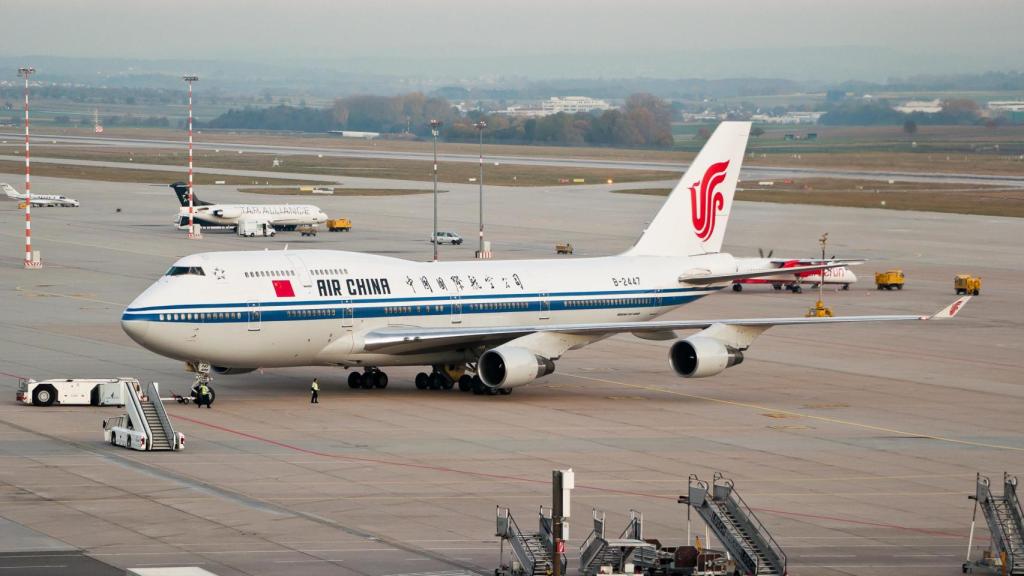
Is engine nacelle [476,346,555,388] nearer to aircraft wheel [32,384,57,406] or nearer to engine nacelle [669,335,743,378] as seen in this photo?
engine nacelle [669,335,743,378]

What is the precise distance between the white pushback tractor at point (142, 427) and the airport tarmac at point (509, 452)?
0.55 meters

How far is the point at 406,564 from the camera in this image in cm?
3169

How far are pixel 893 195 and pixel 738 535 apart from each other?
145m

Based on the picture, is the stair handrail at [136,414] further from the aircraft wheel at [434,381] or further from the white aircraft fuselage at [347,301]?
the aircraft wheel at [434,381]

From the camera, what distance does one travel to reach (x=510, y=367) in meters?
51.6

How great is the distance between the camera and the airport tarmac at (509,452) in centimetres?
3375

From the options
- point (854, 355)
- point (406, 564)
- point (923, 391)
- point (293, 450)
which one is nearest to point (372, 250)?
point (854, 355)

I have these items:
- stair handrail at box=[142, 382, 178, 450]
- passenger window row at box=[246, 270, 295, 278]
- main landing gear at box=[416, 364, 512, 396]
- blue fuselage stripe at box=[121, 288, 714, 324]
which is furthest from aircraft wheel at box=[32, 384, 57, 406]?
main landing gear at box=[416, 364, 512, 396]

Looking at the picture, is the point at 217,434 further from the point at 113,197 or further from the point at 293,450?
the point at 113,197

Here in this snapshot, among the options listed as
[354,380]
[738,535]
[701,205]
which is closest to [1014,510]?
[738,535]

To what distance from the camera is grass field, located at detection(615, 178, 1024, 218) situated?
511 ft

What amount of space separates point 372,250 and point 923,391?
58647 millimetres

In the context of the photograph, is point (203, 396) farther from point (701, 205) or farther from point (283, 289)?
point (701, 205)

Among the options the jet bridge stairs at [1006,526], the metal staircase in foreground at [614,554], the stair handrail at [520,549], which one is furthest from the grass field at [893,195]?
the stair handrail at [520,549]
